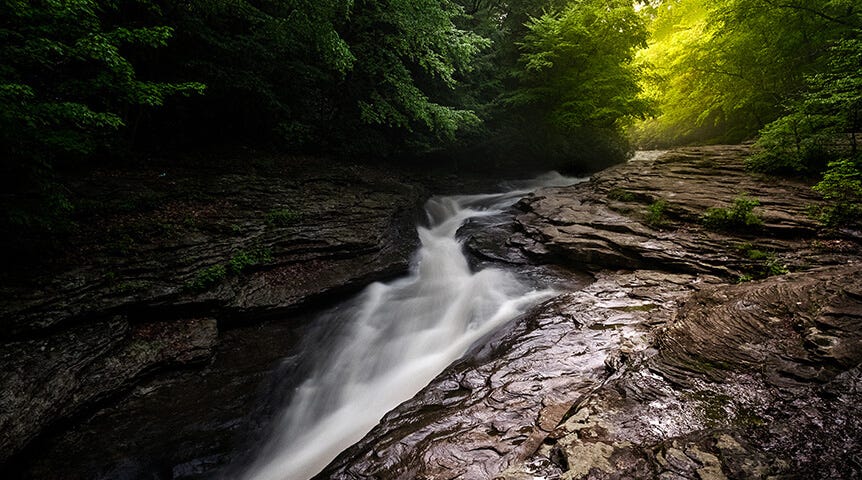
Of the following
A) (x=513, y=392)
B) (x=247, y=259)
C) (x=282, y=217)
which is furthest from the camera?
(x=282, y=217)

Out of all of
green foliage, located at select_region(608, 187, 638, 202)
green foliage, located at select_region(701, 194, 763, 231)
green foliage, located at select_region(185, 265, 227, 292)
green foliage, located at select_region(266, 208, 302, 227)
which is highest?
green foliage, located at select_region(266, 208, 302, 227)

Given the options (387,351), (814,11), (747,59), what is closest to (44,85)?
(387,351)

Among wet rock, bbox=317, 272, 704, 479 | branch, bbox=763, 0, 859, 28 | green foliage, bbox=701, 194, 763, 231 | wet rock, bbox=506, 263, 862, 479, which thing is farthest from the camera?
branch, bbox=763, 0, 859, 28

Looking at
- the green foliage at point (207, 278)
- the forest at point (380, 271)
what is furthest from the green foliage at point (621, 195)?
the green foliage at point (207, 278)

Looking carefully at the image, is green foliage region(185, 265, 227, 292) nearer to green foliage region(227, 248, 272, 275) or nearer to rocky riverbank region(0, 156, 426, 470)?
rocky riverbank region(0, 156, 426, 470)

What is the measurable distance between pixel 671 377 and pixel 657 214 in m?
4.87

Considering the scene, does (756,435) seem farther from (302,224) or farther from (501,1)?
(501,1)

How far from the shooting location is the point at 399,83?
8.45m

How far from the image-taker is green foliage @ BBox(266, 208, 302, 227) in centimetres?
645

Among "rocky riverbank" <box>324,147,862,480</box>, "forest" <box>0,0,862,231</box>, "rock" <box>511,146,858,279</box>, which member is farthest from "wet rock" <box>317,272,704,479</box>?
"forest" <box>0,0,862,231</box>

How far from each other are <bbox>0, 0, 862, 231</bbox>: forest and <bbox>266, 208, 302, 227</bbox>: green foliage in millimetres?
2374

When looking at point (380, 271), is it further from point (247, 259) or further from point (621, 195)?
point (621, 195)

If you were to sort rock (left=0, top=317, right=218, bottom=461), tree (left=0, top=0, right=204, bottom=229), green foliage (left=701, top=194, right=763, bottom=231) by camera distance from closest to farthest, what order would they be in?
rock (left=0, top=317, right=218, bottom=461) < tree (left=0, top=0, right=204, bottom=229) < green foliage (left=701, top=194, right=763, bottom=231)

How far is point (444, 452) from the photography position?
8.29 ft
